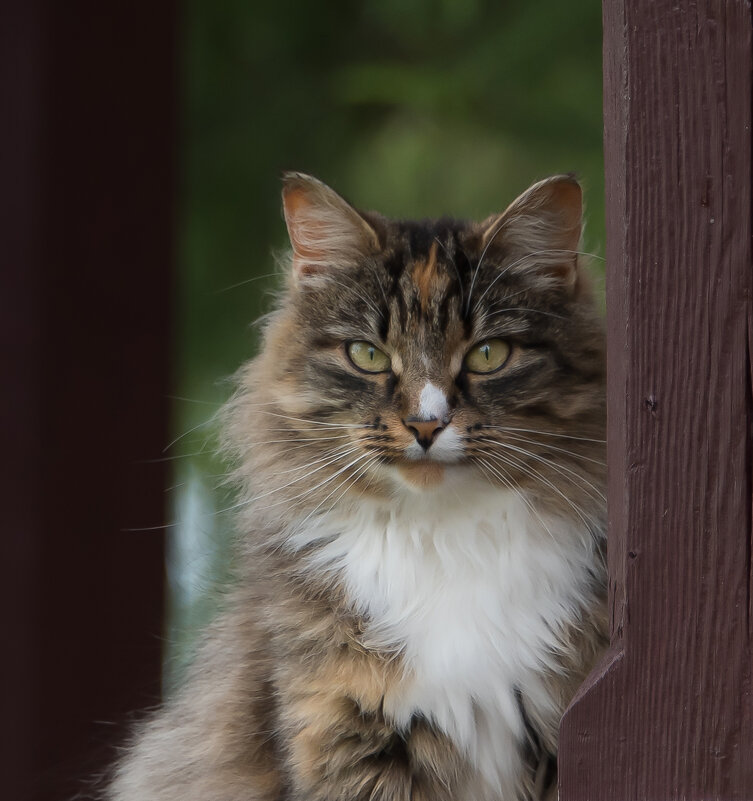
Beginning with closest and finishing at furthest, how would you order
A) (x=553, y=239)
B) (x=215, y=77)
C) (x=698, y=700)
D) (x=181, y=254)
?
(x=698, y=700), (x=553, y=239), (x=181, y=254), (x=215, y=77)

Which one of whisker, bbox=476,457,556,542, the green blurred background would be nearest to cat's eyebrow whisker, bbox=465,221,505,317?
whisker, bbox=476,457,556,542

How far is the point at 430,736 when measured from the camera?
5.39 ft

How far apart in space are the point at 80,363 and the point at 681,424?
202 cm

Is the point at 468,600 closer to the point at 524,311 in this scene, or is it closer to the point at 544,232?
the point at 524,311

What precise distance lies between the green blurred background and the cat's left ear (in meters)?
1.47

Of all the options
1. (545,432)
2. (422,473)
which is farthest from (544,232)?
(422,473)

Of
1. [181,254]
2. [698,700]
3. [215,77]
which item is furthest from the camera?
[215,77]

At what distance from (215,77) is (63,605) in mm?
1780

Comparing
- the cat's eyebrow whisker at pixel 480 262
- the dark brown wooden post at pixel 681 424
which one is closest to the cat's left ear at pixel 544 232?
the cat's eyebrow whisker at pixel 480 262

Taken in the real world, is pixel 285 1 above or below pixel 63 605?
above

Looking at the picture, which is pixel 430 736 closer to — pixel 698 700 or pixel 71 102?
pixel 698 700

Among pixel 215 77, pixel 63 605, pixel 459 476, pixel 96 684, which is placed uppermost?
pixel 215 77

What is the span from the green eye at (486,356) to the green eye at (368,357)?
14cm

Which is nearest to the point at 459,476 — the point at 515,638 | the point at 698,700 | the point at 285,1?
the point at 515,638
